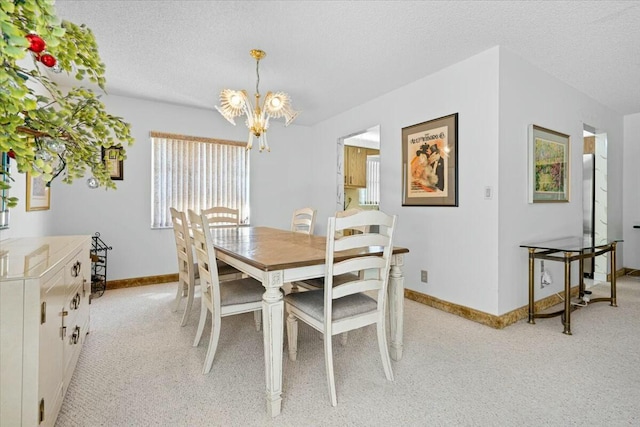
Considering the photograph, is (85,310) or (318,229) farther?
(318,229)

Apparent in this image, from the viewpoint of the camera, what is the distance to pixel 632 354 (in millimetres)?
2174

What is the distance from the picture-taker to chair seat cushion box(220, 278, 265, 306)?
1987mm

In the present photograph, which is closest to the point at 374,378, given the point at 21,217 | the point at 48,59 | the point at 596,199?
the point at 48,59

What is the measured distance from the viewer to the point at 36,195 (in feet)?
9.22

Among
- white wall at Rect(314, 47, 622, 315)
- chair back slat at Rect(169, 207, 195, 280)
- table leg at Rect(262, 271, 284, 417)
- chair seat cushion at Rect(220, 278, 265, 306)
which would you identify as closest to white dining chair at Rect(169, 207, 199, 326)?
chair back slat at Rect(169, 207, 195, 280)

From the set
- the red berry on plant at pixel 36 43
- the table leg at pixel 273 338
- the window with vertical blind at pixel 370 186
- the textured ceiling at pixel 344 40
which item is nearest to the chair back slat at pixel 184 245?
the table leg at pixel 273 338

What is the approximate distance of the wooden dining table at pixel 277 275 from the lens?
5.05 ft

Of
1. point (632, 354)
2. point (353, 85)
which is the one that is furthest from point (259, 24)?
point (632, 354)

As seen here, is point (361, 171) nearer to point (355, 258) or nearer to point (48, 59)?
point (355, 258)

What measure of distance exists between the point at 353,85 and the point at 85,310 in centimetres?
322

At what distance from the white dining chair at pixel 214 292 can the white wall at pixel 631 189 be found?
5428 mm

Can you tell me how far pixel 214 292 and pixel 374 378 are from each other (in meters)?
1.09

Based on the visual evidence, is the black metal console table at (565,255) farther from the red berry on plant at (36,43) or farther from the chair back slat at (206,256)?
the red berry on plant at (36,43)

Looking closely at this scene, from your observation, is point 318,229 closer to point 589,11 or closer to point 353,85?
point 353,85
